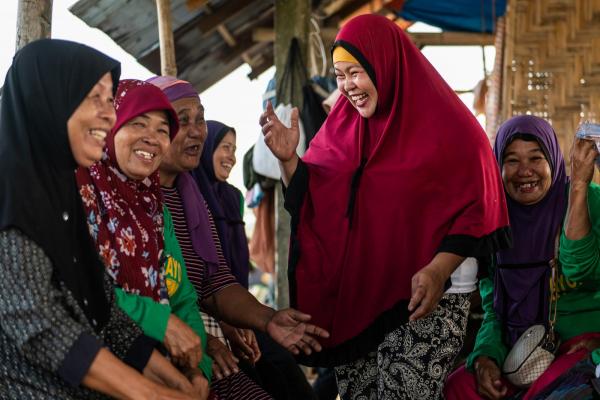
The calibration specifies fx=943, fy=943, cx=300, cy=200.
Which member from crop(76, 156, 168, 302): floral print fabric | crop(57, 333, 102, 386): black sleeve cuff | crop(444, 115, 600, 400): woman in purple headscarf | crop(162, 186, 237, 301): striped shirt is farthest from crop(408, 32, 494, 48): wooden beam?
crop(57, 333, 102, 386): black sleeve cuff

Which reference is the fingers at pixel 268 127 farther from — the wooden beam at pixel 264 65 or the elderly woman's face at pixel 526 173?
the wooden beam at pixel 264 65

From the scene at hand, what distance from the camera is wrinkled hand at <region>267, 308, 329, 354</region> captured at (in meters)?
3.20

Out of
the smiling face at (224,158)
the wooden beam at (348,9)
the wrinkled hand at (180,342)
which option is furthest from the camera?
the wooden beam at (348,9)

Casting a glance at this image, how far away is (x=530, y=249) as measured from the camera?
381 centimetres

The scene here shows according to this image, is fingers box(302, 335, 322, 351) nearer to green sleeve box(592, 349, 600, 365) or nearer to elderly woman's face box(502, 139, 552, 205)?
green sleeve box(592, 349, 600, 365)

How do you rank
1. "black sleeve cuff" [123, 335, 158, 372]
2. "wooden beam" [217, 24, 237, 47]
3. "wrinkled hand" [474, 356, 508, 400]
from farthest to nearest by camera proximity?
1. "wooden beam" [217, 24, 237, 47]
2. "wrinkled hand" [474, 356, 508, 400]
3. "black sleeve cuff" [123, 335, 158, 372]

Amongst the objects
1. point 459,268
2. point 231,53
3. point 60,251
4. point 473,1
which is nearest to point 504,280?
point 459,268

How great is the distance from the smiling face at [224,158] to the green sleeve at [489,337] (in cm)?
128

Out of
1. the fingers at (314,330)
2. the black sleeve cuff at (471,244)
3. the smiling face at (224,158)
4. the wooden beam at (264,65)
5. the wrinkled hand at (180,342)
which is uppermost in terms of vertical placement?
the wooden beam at (264,65)

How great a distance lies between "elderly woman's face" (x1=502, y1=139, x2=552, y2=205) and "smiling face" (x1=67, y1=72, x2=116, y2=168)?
75.6 inches

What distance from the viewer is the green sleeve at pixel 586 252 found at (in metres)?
3.55

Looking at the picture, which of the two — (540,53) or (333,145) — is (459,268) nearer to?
(333,145)

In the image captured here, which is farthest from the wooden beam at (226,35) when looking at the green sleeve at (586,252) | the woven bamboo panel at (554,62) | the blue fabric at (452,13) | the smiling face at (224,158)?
the green sleeve at (586,252)

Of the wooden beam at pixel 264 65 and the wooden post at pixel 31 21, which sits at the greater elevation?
the wooden beam at pixel 264 65
